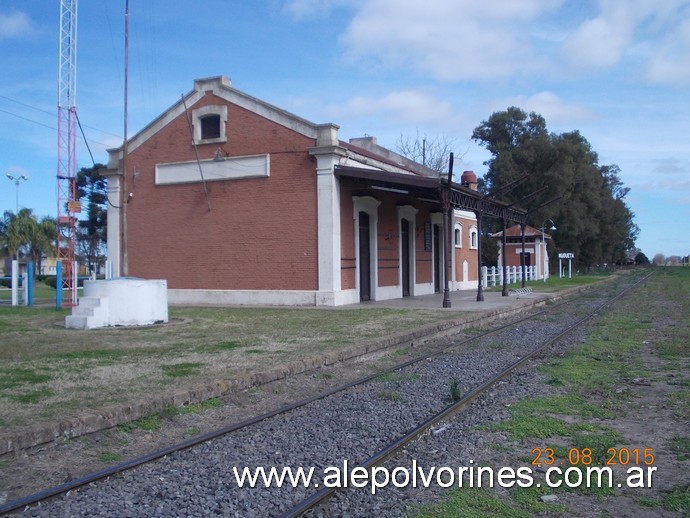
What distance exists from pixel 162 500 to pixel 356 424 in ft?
8.66

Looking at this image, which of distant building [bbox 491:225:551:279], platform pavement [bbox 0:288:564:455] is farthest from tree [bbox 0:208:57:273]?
platform pavement [bbox 0:288:564:455]

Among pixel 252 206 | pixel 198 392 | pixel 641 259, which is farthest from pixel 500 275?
pixel 641 259

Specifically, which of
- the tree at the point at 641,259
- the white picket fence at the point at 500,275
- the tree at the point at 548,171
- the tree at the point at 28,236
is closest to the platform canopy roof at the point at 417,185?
the white picket fence at the point at 500,275

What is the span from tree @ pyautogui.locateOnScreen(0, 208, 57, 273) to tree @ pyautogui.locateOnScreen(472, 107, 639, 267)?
42.9 metres

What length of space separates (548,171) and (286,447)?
5610cm

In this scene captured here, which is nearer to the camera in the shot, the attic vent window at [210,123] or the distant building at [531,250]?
the attic vent window at [210,123]

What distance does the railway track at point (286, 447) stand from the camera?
181 inches

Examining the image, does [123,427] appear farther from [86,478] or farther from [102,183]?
[102,183]

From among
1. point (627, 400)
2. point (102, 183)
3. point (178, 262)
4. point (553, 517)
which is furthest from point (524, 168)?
point (553, 517)

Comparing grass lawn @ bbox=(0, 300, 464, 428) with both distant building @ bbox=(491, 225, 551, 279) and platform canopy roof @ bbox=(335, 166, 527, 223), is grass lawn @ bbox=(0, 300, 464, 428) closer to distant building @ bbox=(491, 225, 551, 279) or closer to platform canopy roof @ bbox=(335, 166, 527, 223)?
platform canopy roof @ bbox=(335, 166, 527, 223)

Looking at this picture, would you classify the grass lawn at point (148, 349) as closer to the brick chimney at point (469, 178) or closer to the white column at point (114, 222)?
the white column at point (114, 222)

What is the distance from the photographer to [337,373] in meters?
10.2

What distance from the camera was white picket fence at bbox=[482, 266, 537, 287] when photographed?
38094 millimetres

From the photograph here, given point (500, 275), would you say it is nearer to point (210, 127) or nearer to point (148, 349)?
point (210, 127)
